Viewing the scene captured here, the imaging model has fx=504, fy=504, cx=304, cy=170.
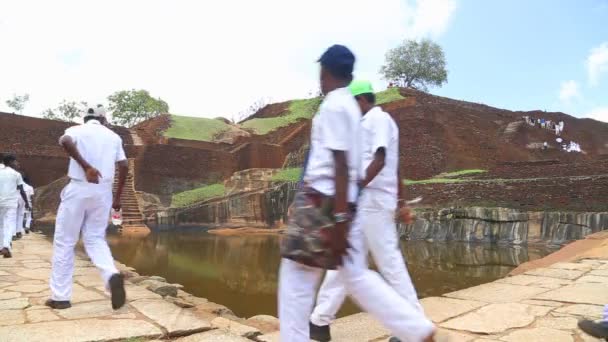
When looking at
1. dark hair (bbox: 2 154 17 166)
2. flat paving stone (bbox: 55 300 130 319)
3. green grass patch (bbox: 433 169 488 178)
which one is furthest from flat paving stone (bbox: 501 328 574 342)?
green grass patch (bbox: 433 169 488 178)

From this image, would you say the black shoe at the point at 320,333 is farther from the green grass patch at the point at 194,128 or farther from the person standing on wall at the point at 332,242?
the green grass patch at the point at 194,128

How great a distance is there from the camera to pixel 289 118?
34.8 meters

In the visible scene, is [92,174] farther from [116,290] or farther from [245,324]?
[245,324]

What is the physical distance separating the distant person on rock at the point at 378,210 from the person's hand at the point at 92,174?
1.80 m

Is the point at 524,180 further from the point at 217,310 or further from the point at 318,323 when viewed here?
the point at 318,323

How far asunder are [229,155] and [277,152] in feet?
9.01

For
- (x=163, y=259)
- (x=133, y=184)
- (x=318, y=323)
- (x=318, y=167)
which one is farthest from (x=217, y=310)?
(x=133, y=184)

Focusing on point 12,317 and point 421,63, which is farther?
point 421,63

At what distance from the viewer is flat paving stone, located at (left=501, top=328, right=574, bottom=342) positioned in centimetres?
302

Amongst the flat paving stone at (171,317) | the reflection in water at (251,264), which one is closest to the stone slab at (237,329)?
the flat paving stone at (171,317)

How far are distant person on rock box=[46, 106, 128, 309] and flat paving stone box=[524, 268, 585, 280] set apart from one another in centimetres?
458

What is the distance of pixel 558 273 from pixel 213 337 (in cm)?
450

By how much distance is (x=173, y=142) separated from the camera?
2845 cm

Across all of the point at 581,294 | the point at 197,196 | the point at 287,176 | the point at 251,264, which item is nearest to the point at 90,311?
the point at 581,294
